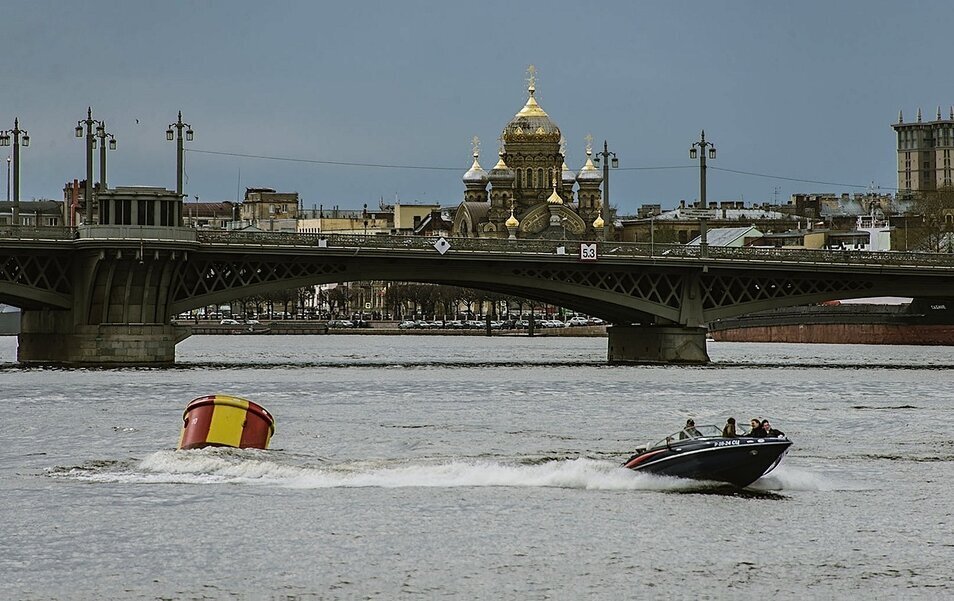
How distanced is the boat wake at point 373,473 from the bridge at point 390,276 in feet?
140

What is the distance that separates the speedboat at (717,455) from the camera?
3959cm

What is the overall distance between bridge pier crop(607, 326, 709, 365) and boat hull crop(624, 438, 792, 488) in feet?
190

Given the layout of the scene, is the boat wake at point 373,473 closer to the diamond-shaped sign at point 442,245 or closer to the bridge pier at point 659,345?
the diamond-shaped sign at point 442,245

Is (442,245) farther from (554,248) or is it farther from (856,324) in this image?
(856,324)

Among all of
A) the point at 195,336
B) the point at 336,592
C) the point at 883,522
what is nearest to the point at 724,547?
the point at 883,522

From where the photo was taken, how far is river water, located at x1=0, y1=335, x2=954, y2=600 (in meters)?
31.0

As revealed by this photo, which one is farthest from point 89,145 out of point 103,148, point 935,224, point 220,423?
point 935,224

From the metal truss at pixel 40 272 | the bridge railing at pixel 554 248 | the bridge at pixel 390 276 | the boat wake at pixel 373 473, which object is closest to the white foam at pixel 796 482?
the boat wake at pixel 373 473

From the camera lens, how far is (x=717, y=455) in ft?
130

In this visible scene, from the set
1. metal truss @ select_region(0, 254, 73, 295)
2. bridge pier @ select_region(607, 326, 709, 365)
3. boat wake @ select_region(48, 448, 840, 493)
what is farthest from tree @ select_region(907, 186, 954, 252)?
boat wake @ select_region(48, 448, 840, 493)

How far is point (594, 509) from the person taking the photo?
126 ft

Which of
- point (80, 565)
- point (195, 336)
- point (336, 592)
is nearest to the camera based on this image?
point (336, 592)

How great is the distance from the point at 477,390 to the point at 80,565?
1798 inches

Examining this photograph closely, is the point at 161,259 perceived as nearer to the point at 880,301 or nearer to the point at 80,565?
the point at 80,565
